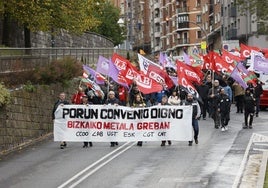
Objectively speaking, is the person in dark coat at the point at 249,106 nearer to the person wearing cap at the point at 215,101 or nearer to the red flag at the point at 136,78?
the person wearing cap at the point at 215,101

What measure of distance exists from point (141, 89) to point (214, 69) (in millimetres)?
7215

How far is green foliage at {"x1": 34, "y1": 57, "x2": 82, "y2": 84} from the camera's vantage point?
26797 millimetres

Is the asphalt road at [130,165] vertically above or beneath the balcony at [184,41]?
beneath

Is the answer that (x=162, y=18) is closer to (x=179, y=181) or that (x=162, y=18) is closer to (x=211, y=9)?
(x=211, y=9)

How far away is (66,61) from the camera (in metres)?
30.7

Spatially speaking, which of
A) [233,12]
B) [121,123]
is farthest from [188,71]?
[233,12]

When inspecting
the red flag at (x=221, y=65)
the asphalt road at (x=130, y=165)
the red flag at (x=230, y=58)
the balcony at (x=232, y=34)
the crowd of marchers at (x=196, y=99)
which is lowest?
the asphalt road at (x=130, y=165)

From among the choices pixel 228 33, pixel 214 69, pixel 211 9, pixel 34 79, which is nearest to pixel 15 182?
pixel 34 79

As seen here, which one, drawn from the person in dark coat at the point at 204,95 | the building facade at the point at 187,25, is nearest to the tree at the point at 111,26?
the building facade at the point at 187,25

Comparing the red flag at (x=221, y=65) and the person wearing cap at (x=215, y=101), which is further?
the red flag at (x=221, y=65)

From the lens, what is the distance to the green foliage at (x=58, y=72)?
26797 millimetres

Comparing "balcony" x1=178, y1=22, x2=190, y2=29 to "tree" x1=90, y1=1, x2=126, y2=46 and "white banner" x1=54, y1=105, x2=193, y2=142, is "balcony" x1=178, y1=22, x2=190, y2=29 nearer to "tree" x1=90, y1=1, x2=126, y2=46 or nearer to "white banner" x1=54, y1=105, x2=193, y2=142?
"tree" x1=90, y1=1, x2=126, y2=46

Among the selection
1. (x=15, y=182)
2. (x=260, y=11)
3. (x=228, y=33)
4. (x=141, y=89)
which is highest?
(x=228, y=33)

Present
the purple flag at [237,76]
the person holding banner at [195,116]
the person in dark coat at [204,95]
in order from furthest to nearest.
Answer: the person in dark coat at [204,95]
the purple flag at [237,76]
the person holding banner at [195,116]
